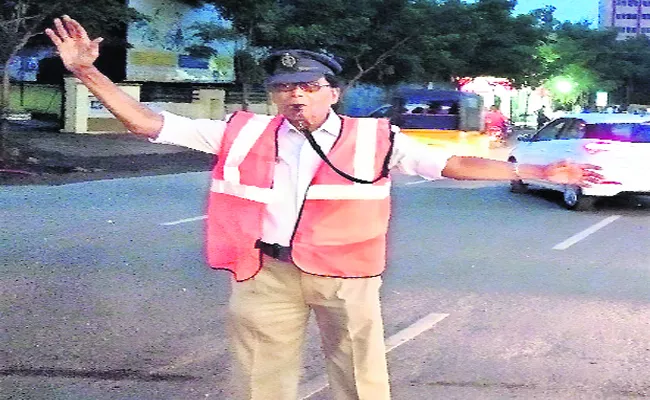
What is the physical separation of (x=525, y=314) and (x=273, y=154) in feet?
14.2

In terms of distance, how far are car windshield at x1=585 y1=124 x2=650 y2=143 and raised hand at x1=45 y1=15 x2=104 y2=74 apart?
1204cm

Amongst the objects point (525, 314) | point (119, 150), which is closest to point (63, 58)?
point (525, 314)

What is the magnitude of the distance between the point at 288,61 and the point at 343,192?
0.50 meters

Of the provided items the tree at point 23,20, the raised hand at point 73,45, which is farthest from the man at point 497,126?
the raised hand at point 73,45

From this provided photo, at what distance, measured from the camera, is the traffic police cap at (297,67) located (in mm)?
3432

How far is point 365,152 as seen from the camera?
11.3 feet

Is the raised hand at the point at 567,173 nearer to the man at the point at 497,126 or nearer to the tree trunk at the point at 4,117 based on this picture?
the tree trunk at the point at 4,117

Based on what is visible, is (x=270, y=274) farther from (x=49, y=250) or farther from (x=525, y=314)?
(x=49, y=250)

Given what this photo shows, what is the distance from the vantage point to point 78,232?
10.8 meters

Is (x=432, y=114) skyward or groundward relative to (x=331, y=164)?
skyward

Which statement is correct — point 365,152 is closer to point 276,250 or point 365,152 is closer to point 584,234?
point 276,250

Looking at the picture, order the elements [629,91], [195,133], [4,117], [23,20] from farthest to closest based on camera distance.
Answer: [629,91] → [4,117] → [23,20] → [195,133]

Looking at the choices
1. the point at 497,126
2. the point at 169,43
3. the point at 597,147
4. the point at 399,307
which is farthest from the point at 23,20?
the point at 497,126

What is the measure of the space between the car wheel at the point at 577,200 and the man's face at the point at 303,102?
11.5 m
